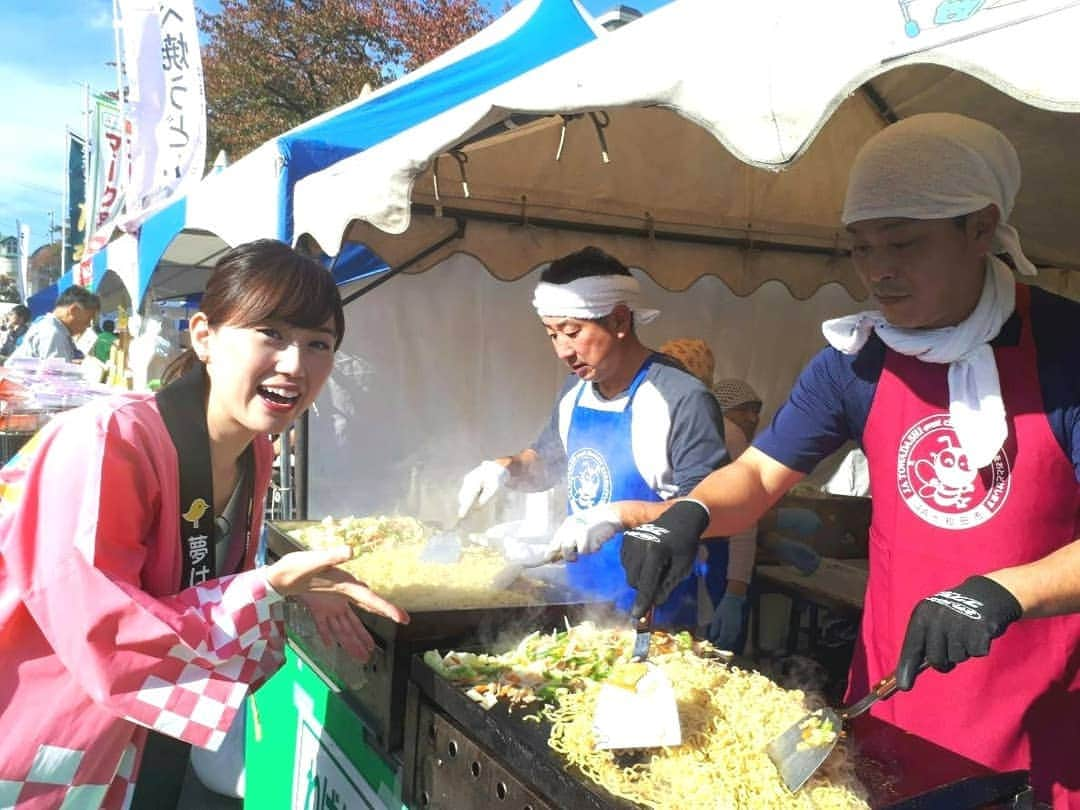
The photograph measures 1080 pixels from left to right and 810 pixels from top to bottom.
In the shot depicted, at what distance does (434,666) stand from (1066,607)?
51.8 inches

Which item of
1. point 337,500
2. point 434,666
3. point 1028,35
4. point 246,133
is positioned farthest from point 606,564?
point 246,133

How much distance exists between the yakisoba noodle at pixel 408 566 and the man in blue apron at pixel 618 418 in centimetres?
36

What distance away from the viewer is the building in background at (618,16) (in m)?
5.26

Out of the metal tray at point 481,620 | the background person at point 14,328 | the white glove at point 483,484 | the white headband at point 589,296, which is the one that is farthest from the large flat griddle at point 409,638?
the background person at point 14,328

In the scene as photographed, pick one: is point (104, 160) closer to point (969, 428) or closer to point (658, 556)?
point (658, 556)

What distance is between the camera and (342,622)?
2.13 meters

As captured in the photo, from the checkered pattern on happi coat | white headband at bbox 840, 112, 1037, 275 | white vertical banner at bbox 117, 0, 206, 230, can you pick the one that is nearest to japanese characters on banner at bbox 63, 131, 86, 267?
white vertical banner at bbox 117, 0, 206, 230

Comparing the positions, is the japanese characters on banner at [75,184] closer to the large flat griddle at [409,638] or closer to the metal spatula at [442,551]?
the metal spatula at [442,551]

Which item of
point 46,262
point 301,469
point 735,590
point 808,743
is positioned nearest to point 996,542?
point 808,743

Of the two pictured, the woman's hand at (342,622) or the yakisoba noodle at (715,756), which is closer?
the yakisoba noodle at (715,756)

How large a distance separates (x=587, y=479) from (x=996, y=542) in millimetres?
1449

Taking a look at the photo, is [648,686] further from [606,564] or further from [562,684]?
[606,564]

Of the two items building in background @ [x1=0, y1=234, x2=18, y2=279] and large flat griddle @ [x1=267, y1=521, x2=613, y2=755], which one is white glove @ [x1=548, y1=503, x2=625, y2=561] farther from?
building in background @ [x1=0, y1=234, x2=18, y2=279]

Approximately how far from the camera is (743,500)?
2113mm
